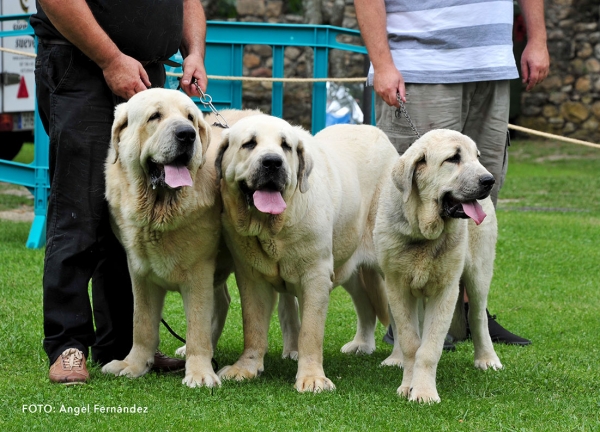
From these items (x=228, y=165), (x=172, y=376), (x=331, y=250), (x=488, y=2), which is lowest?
(x=172, y=376)

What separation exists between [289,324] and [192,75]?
1.63 metres

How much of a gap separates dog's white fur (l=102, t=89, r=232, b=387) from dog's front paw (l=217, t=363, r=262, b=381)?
13 centimetres

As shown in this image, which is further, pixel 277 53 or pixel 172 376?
pixel 277 53

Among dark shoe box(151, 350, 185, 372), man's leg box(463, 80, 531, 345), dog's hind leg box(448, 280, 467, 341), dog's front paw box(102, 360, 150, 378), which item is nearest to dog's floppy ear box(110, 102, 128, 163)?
dog's front paw box(102, 360, 150, 378)

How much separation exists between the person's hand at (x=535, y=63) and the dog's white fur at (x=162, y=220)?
83.6 inches

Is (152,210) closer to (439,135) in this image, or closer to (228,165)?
(228,165)

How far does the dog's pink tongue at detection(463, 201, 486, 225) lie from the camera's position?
433 centimetres

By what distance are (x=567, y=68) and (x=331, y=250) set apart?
52.3 feet

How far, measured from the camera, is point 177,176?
430 cm

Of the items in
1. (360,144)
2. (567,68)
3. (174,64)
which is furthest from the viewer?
(567,68)

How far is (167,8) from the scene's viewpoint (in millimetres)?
4758

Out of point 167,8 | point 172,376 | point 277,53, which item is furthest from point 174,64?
point 277,53

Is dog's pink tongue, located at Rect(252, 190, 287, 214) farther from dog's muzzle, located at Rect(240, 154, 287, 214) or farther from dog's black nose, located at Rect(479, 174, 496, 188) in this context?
dog's black nose, located at Rect(479, 174, 496, 188)

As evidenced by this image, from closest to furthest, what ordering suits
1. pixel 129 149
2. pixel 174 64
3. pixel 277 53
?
pixel 129 149 < pixel 174 64 < pixel 277 53
